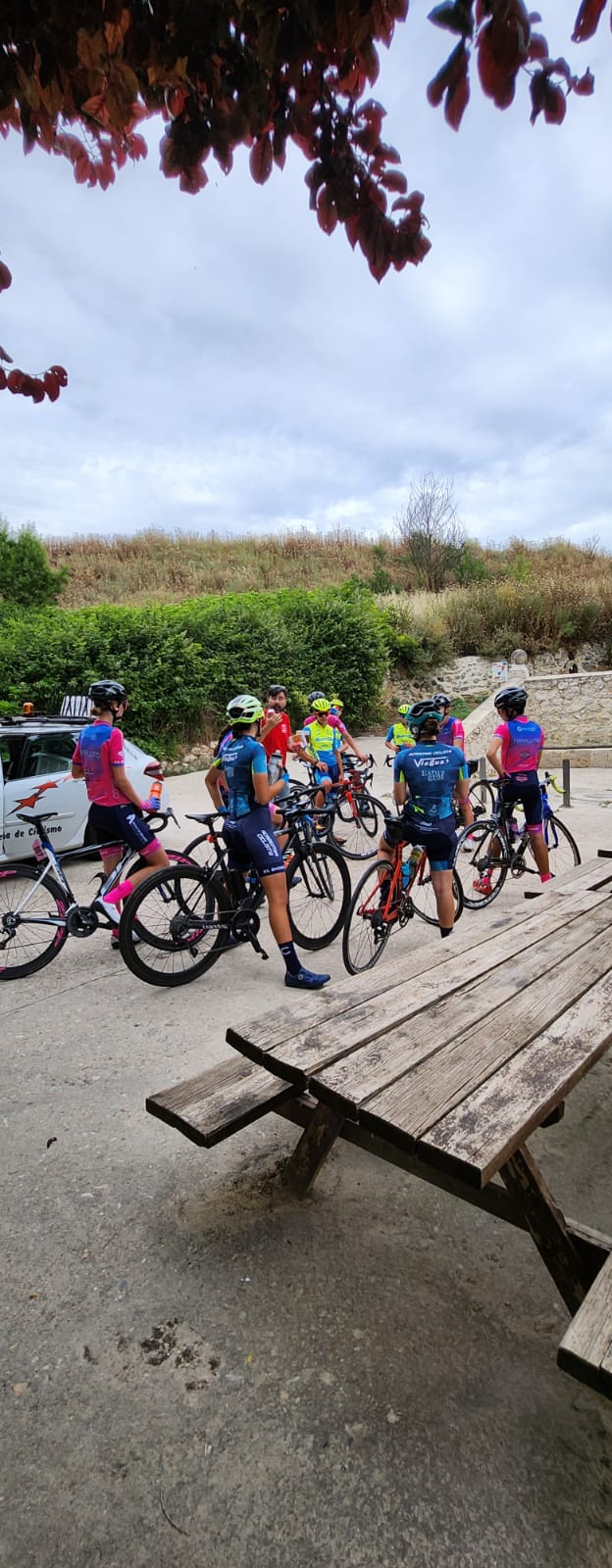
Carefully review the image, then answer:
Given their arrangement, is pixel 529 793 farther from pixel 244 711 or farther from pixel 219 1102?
pixel 219 1102

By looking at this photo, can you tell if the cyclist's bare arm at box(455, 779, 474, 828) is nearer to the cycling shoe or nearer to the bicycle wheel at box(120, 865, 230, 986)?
the cycling shoe

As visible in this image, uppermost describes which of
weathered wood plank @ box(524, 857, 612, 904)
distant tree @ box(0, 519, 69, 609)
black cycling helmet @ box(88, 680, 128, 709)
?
distant tree @ box(0, 519, 69, 609)

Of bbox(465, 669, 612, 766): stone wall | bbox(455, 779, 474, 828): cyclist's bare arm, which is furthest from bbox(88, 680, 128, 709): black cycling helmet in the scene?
bbox(465, 669, 612, 766): stone wall

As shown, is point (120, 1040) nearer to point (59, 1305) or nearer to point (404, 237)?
point (59, 1305)

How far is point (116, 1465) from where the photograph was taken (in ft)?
5.59

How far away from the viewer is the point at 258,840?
4.54 m

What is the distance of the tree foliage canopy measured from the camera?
149 cm

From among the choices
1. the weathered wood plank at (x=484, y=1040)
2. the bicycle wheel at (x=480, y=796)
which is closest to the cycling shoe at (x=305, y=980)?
the weathered wood plank at (x=484, y=1040)

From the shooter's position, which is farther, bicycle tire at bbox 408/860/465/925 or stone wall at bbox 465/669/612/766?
stone wall at bbox 465/669/612/766

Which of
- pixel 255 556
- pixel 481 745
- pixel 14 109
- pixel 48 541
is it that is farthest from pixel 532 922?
pixel 48 541

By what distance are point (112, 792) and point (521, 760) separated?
339cm

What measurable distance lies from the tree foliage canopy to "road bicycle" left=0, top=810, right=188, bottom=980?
3.68 metres

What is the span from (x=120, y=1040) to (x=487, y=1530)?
8.96 ft

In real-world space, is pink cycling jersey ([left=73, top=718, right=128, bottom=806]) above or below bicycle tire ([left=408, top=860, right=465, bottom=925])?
above
